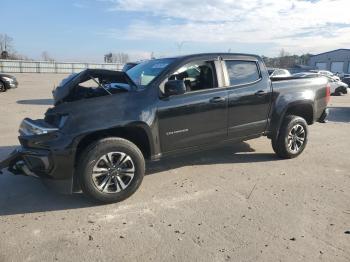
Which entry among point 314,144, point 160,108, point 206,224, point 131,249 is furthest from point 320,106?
point 131,249

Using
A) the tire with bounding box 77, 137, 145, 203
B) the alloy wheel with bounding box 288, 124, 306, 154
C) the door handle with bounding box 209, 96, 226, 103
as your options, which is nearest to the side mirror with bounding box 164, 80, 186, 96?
the door handle with bounding box 209, 96, 226, 103

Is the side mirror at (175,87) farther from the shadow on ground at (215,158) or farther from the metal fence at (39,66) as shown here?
the metal fence at (39,66)

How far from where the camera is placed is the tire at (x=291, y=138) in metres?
6.40

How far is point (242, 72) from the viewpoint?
5906 millimetres

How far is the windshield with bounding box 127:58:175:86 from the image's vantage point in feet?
17.1

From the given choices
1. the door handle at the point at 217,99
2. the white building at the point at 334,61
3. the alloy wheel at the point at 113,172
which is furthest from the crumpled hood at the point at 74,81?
the white building at the point at 334,61

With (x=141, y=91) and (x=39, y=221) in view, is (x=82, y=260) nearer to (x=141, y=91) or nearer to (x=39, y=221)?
(x=39, y=221)

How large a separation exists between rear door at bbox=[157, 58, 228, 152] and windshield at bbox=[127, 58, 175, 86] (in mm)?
269

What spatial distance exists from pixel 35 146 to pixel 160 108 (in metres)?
1.63

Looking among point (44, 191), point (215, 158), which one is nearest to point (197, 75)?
point (215, 158)

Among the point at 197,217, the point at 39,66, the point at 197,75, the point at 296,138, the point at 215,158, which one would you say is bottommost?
the point at 197,217

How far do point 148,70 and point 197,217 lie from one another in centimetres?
246

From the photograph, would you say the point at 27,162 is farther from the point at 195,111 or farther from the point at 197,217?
the point at 195,111

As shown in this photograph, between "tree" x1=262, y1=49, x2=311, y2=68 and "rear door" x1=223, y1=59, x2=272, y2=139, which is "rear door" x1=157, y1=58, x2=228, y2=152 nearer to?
"rear door" x1=223, y1=59, x2=272, y2=139
